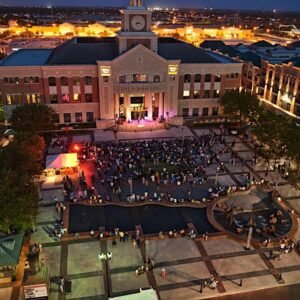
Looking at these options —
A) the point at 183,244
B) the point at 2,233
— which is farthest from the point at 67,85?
the point at 183,244

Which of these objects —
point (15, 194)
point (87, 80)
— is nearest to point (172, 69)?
point (87, 80)

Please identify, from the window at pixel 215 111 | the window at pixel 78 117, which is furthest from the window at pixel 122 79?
the window at pixel 215 111

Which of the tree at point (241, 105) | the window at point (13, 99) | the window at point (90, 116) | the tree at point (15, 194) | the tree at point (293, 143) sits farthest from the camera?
the window at point (90, 116)

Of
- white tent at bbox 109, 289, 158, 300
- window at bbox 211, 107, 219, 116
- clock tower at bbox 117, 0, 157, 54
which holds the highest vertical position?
clock tower at bbox 117, 0, 157, 54

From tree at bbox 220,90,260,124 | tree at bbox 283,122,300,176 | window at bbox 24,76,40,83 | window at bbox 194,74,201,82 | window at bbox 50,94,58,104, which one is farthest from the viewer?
window at bbox 194,74,201,82

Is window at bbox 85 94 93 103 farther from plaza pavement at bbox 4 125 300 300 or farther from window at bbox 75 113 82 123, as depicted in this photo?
plaza pavement at bbox 4 125 300 300

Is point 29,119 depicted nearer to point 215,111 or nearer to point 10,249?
point 10,249

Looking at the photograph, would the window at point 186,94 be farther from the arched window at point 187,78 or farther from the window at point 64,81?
the window at point 64,81

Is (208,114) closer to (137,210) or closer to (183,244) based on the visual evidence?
(137,210)

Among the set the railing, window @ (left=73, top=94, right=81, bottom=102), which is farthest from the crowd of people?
window @ (left=73, top=94, right=81, bottom=102)
